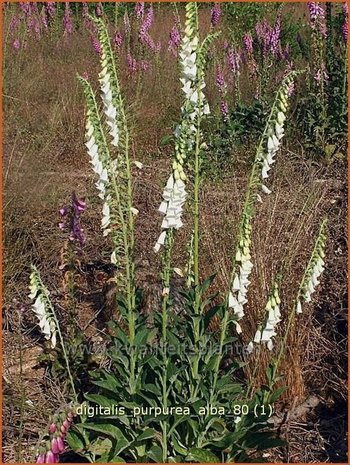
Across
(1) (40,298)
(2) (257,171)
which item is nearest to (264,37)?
(2) (257,171)

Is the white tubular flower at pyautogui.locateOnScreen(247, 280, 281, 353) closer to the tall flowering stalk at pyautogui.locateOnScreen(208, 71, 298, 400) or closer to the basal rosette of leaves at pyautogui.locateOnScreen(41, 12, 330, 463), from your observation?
the basal rosette of leaves at pyautogui.locateOnScreen(41, 12, 330, 463)

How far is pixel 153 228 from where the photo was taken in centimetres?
560

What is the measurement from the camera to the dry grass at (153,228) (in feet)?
13.0

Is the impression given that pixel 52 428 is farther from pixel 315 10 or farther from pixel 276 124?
pixel 315 10

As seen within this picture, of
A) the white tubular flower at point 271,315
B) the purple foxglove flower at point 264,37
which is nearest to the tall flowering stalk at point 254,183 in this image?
the white tubular flower at point 271,315

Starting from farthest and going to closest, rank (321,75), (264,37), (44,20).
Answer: (44,20) → (264,37) → (321,75)

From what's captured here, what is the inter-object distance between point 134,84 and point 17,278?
12.8 ft

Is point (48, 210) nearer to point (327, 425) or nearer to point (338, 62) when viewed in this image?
point (327, 425)

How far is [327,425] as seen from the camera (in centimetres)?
389

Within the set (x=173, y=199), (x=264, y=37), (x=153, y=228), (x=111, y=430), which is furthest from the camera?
(x=264, y=37)

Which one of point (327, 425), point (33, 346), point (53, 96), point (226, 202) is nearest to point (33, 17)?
point (53, 96)

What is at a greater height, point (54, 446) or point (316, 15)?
point (316, 15)

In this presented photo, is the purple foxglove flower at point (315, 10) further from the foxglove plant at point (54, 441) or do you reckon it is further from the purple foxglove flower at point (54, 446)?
the purple foxglove flower at point (54, 446)

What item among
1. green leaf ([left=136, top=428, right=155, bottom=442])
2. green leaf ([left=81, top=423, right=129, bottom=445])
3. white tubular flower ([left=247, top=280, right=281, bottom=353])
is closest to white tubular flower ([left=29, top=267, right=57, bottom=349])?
green leaf ([left=81, top=423, right=129, bottom=445])
